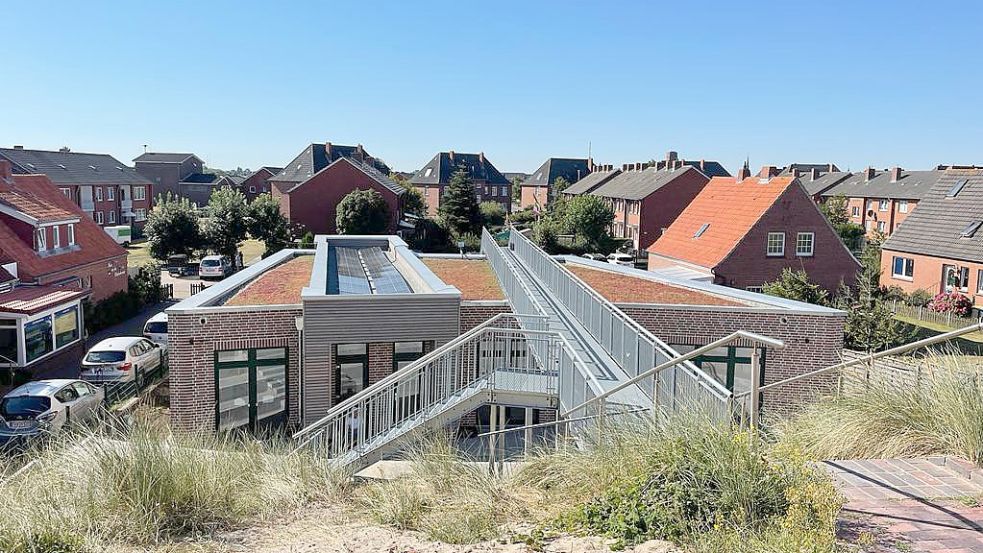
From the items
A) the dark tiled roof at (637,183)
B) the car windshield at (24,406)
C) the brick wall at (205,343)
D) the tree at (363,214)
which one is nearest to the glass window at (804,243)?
the brick wall at (205,343)

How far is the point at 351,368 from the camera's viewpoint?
15797mm

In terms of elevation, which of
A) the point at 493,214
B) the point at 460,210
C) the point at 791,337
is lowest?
the point at 791,337

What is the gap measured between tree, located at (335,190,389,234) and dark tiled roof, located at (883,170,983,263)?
32149 mm

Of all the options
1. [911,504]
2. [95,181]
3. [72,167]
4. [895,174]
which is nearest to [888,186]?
[895,174]

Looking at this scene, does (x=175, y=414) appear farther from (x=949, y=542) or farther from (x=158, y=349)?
(x=949, y=542)

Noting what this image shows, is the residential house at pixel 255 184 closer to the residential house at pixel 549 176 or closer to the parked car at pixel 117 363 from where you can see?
the residential house at pixel 549 176

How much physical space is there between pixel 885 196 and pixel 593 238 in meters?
32.0

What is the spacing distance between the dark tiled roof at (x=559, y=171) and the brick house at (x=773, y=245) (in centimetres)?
6233

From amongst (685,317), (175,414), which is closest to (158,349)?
(175,414)

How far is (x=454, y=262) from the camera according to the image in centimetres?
2559

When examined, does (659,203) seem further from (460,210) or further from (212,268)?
(212,268)

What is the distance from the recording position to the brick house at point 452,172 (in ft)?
309

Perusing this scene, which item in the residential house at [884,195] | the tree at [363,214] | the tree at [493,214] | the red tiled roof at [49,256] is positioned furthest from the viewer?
the tree at [493,214]

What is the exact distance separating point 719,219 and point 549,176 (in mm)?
61851
